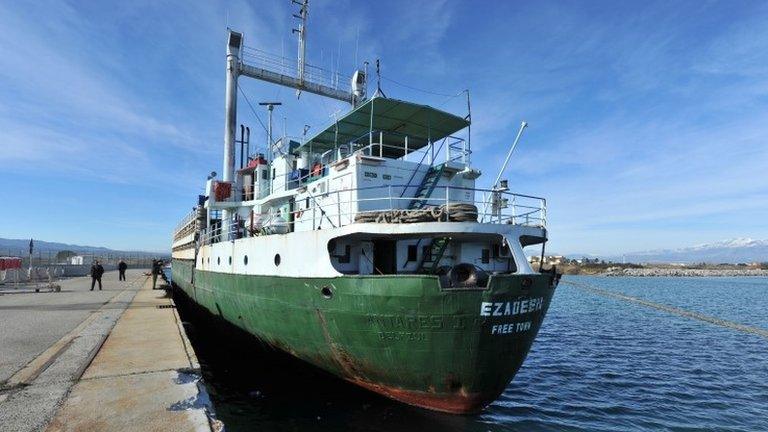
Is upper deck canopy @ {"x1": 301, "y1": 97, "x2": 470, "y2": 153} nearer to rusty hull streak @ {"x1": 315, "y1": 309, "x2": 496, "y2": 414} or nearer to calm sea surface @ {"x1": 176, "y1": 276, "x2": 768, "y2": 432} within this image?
rusty hull streak @ {"x1": 315, "y1": 309, "x2": 496, "y2": 414}

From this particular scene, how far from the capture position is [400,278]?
8531 mm

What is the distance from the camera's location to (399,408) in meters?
9.52

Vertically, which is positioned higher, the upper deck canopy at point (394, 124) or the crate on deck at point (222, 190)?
the upper deck canopy at point (394, 124)

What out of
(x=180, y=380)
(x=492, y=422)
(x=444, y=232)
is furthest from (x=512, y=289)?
(x=180, y=380)

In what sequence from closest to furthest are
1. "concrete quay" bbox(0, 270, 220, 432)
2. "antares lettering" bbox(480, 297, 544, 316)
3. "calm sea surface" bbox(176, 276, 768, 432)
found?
"concrete quay" bbox(0, 270, 220, 432), "antares lettering" bbox(480, 297, 544, 316), "calm sea surface" bbox(176, 276, 768, 432)

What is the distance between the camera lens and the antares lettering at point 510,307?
8.46m

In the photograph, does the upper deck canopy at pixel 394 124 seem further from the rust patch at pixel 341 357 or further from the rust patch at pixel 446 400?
the rust patch at pixel 446 400

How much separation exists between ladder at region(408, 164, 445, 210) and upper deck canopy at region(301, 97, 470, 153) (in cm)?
96

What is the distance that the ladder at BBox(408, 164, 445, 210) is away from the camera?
12.7 meters

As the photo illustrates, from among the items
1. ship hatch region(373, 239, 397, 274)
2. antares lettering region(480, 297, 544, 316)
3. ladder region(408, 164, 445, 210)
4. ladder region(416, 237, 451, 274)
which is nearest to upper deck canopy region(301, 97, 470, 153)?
ladder region(408, 164, 445, 210)

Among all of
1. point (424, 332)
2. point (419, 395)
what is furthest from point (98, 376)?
point (419, 395)

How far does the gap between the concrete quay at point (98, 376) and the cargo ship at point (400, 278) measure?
2.61m

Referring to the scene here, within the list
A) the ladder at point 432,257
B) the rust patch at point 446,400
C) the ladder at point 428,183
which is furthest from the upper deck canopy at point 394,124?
the rust patch at point 446,400

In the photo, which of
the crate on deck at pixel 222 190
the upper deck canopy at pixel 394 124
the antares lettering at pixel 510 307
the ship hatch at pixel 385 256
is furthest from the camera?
the crate on deck at pixel 222 190
